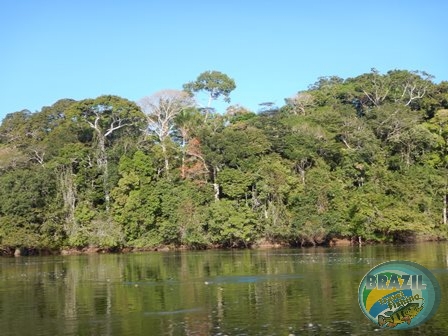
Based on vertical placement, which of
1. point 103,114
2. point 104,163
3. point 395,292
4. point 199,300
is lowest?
point 199,300

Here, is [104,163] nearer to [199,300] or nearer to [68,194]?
[68,194]

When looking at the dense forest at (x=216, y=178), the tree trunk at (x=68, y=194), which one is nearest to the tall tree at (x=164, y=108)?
the dense forest at (x=216, y=178)

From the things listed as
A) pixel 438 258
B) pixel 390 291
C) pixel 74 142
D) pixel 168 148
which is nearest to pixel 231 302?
pixel 390 291

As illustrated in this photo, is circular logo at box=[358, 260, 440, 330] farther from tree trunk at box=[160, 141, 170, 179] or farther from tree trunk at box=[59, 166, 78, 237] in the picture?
tree trunk at box=[160, 141, 170, 179]

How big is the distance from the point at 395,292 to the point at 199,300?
11163mm

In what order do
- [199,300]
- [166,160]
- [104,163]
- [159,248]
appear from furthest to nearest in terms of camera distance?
1. [104,163]
2. [166,160]
3. [159,248]
4. [199,300]

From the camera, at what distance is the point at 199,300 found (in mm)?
23109

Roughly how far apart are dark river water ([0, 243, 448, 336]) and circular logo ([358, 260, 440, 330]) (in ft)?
7.65

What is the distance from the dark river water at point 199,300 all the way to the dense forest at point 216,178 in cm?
2163

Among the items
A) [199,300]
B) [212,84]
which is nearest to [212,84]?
[212,84]

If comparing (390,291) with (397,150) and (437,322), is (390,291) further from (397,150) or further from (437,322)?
(397,150)

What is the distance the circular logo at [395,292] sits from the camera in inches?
522

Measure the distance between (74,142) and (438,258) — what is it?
44194 millimetres

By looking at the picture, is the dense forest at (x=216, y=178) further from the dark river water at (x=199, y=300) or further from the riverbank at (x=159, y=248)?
the dark river water at (x=199, y=300)
